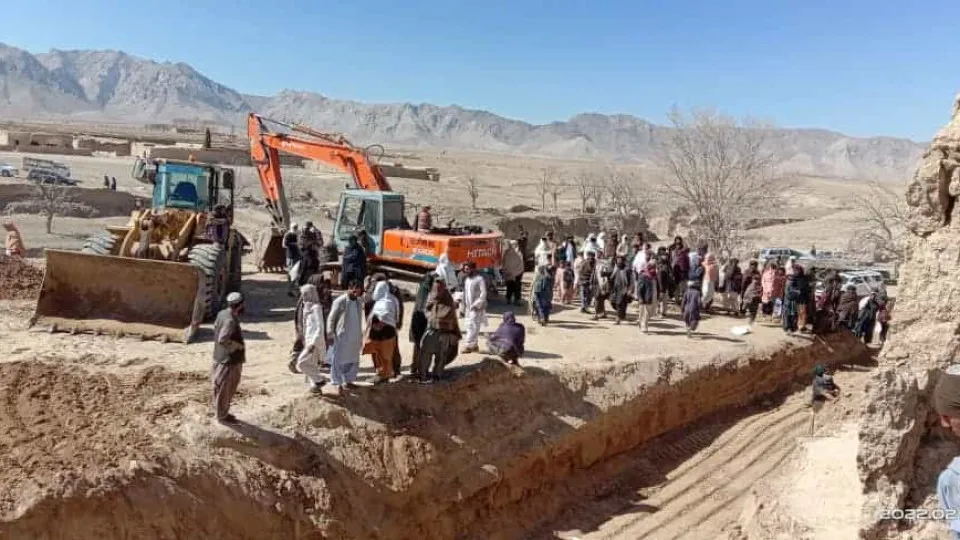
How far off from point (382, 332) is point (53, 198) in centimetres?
1902

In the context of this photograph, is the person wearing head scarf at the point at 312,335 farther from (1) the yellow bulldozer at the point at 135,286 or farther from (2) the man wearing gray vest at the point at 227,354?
(1) the yellow bulldozer at the point at 135,286

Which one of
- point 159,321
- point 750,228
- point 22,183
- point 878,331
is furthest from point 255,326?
point 750,228

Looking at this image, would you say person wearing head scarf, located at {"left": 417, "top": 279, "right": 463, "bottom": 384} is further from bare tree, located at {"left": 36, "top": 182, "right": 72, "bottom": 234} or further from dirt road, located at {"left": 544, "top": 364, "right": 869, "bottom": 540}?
bare tree, located at {"left": 36, "top": 182, "right": 72, "bottom": 234}

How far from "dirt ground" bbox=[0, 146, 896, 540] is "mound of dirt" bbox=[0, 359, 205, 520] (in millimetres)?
24

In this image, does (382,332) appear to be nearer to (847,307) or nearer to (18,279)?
(18,279)

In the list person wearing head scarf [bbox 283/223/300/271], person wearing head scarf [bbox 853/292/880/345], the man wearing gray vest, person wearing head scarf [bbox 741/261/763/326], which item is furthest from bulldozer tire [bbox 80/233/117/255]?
person wearing head scarf [bbox 853/292/880/345]

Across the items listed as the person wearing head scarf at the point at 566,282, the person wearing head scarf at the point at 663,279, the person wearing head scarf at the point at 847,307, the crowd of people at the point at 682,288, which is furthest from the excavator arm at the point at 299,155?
the person wearing head scarf at the point at 847,307

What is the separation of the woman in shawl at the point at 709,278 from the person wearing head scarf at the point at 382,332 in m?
9.25

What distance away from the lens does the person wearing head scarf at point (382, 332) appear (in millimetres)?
9836

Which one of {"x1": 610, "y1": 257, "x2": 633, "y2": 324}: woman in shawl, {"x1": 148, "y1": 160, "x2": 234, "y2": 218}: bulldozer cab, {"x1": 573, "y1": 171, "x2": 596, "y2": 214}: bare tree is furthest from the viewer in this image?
{"x1": 573, "y1": 171, "x2": 596, "y2": 214}: bare tree

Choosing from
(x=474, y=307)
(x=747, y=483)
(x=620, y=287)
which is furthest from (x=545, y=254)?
(x=747, y=483)

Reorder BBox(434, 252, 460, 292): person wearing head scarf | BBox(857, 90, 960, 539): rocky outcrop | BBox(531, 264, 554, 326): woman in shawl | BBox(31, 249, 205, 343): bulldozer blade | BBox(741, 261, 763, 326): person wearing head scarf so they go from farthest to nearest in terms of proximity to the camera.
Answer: BBox(741, 261, 763, 326): person wearing head scarf → BBox(531, 264, 554, 326): woman in shawl → BBox(434, 252, 460, 292): person wearing head scarf → BBox(31, 249, 205, 343): bulldozer blade → BBox(857, 90, 960, 539): rocky outcrop

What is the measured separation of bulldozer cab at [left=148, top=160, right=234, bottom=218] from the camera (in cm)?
1425

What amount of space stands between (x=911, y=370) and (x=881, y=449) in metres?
0.75
